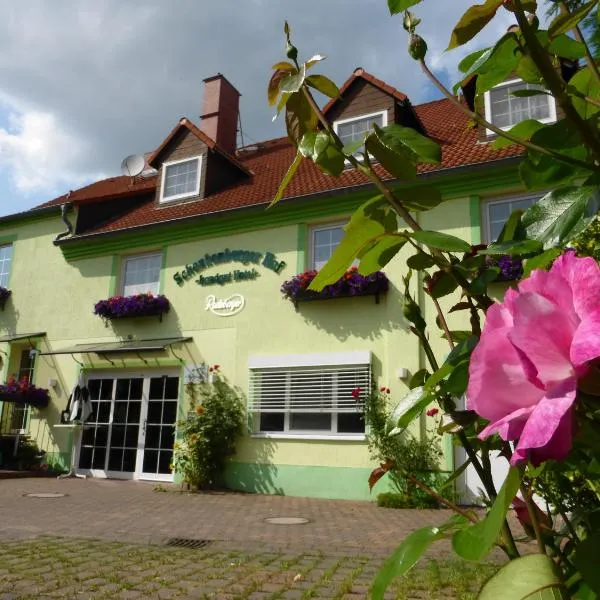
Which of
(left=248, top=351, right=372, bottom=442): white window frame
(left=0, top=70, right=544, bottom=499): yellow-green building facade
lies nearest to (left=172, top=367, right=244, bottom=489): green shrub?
(left=0, top=70, right=544, bottom=499): yellow-green building facade

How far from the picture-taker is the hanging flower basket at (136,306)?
12141mm

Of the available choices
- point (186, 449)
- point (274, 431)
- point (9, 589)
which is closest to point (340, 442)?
point (274, 431)

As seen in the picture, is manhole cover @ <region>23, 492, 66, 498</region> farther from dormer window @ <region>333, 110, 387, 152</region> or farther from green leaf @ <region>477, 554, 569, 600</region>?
green leaf @ <region>477, 554, 569, 600</region>

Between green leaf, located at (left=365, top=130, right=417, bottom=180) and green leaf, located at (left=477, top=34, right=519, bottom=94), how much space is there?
0.19m

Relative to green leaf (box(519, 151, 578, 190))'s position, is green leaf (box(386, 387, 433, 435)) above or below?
below

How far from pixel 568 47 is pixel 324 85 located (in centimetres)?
35

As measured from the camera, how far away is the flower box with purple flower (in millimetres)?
10094

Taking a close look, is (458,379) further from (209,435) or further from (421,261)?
(209,435)

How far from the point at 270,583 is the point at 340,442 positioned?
18.9 feet

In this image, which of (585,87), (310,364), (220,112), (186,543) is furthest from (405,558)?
(220,112)

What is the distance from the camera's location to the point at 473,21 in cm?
77

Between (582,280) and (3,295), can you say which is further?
(3,295)

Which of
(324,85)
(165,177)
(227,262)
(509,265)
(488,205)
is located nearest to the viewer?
(324,85)

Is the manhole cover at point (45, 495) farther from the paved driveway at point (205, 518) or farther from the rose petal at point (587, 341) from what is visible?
the rose petal at point (587, 341)
